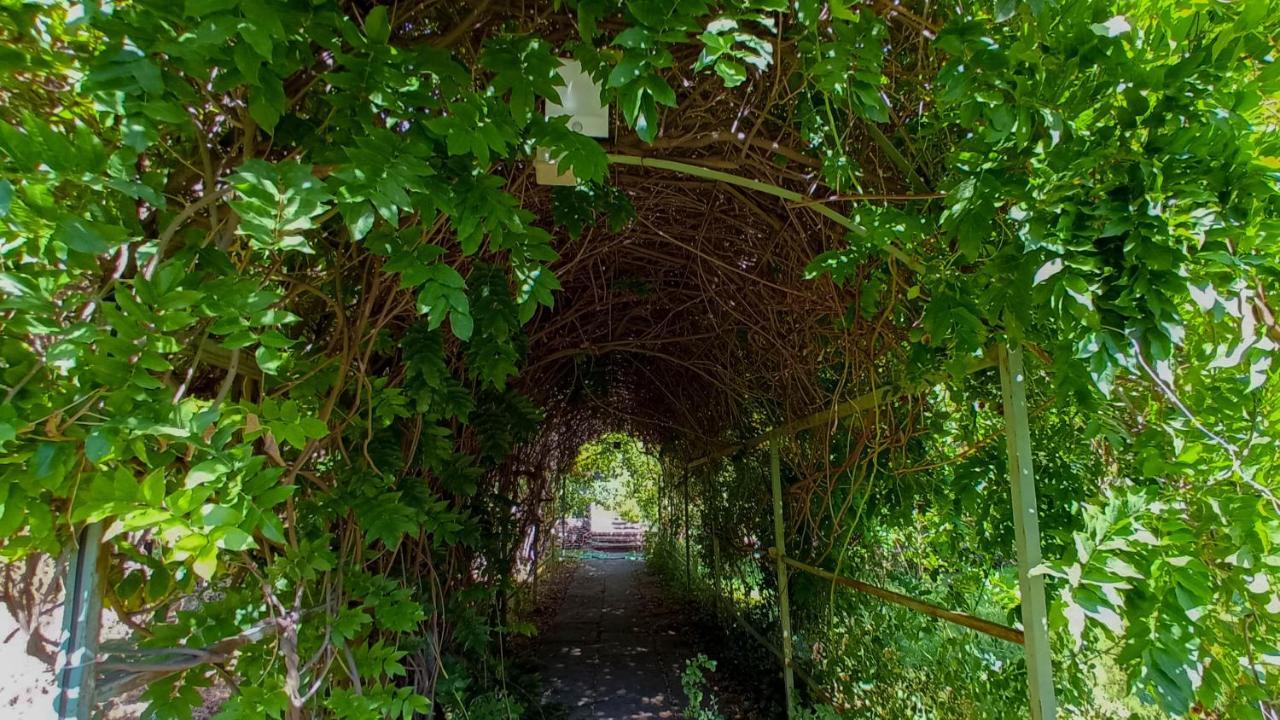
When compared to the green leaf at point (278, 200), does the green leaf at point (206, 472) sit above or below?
below

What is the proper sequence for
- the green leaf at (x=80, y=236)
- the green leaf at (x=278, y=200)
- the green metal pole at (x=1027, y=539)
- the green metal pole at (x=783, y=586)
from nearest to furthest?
the green leaf at (x=80, y=236) → the green leaf at (x=278, y=200) → the green metal pole at (x=1027, y=539) → the green metal pole at (x=783, y=586)

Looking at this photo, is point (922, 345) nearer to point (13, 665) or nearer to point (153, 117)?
point (153, 117)

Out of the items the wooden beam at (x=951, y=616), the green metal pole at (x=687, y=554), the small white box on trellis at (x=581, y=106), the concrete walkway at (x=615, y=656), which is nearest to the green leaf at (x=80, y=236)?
the small white box on trellis at (x=581, y=106)

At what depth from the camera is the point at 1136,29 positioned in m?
0.96

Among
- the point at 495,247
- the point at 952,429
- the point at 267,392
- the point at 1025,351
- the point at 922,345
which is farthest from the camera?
the point at 952,429

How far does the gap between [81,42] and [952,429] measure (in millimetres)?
2354

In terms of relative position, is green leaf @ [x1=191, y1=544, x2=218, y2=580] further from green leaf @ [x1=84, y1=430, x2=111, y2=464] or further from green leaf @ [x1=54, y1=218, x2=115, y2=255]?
green leaf @ [x1=54, y1=218, x2=115, y2=255]

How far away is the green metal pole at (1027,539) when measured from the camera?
1279 millimetres

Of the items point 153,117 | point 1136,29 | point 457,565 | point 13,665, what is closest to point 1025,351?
point 1136,29

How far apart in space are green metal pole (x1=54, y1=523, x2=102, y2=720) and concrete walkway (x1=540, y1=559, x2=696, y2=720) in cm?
325

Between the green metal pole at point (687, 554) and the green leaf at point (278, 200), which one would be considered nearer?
the green leaf at point (278, 200)

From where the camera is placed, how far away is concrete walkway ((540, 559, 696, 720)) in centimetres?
410

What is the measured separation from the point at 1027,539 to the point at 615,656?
449 cm

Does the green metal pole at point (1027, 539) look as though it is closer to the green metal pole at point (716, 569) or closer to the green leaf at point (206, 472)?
the green leaf at point (206, 472)
